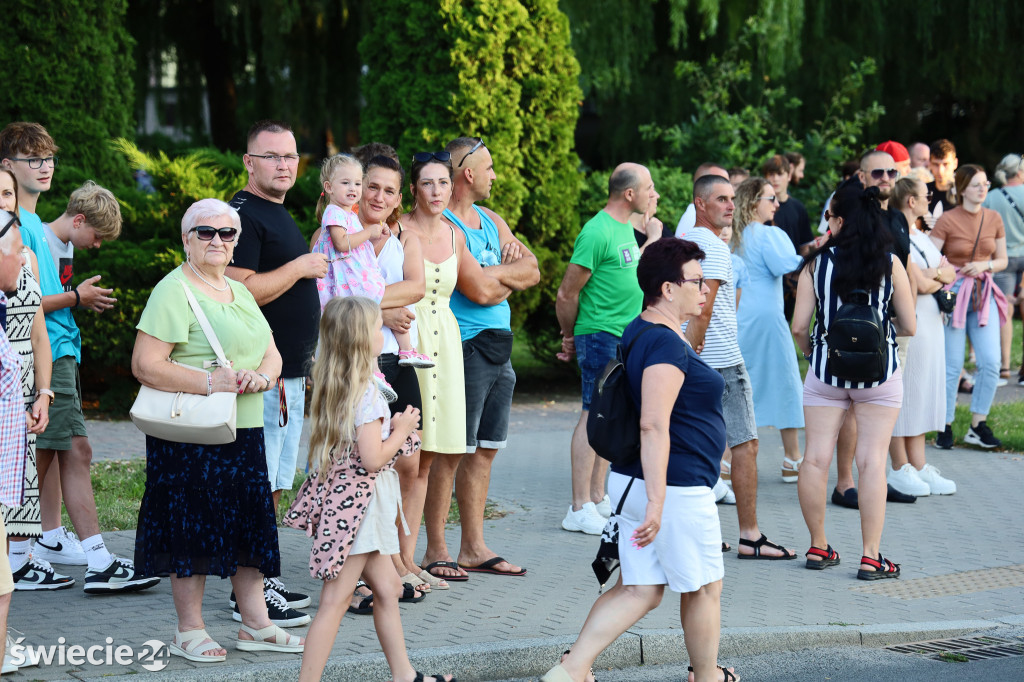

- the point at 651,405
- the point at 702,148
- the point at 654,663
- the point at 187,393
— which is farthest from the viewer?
the point at 702,148

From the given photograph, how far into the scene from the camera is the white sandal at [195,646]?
4816mm

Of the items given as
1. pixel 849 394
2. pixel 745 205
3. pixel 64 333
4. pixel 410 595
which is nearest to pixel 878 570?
pixel 849 394

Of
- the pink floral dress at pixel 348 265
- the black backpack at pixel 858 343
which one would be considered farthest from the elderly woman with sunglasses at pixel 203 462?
the black backpack at pixel 858 343

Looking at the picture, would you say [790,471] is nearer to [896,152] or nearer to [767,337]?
[767,337]

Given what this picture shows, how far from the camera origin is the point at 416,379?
227 inches

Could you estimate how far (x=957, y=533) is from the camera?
7457 mm

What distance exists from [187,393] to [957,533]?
4.93 meters

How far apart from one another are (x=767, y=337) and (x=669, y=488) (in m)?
4.20

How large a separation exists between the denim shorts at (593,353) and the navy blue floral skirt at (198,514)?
2.96 metres

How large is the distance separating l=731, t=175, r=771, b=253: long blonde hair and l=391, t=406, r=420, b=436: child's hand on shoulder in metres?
4.27

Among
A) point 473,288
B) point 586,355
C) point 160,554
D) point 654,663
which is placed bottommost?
point 654,663

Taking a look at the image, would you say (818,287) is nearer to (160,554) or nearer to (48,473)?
(160,554)

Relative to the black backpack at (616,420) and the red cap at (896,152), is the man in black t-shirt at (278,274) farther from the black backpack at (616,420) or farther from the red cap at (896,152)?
the red cap at (896,152)

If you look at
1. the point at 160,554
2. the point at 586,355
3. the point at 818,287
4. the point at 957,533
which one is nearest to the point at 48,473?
the point at 160,554
